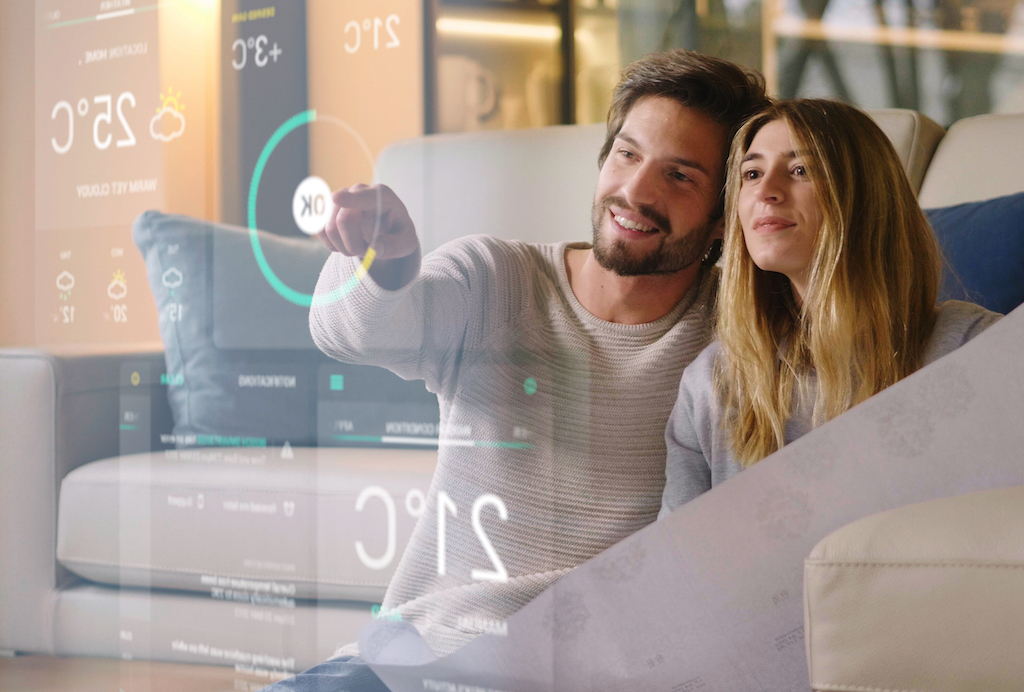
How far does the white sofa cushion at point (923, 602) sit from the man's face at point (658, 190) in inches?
9.7

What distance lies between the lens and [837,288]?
1.93 ft

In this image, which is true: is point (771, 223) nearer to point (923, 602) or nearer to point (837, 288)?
point (837, 288)

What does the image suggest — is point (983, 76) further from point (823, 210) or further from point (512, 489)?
point (512, 489)

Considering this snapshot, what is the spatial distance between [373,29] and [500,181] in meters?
0.24

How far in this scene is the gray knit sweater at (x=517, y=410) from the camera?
0.68 m

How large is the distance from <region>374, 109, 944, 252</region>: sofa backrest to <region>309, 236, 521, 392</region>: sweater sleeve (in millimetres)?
27

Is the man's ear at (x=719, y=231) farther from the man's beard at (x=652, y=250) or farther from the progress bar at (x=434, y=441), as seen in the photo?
the progress bar at (x=434, y=441)

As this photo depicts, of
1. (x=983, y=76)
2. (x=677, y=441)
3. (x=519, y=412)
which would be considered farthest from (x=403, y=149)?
(x=983, y=76)

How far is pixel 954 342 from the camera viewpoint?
582 mm

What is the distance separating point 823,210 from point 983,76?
17 centimetres

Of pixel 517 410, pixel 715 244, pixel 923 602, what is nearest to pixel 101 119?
pixel 517 410

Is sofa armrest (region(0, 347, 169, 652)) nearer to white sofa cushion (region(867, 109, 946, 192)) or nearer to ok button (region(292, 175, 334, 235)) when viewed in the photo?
ok button (region(292, 175, 334, 235))

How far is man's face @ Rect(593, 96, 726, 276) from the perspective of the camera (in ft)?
2.06

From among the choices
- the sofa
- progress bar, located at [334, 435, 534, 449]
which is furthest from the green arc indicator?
progress bar, located at [334, 435, 534, 449]
